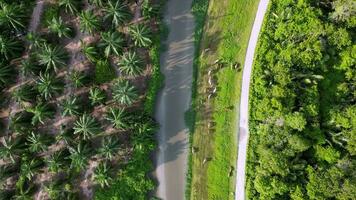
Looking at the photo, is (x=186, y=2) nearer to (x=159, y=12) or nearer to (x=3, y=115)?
(x=159, y=12)

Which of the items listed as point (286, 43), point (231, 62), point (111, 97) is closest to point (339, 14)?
point (286, 43)

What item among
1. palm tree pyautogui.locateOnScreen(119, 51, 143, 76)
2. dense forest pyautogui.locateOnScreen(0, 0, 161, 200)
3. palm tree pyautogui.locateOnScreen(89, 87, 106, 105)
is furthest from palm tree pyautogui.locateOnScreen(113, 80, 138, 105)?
palm tree pyautogui.locateOnScreen(89, 87, 106, 105)

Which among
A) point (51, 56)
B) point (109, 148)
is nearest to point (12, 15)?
point (51, 56)

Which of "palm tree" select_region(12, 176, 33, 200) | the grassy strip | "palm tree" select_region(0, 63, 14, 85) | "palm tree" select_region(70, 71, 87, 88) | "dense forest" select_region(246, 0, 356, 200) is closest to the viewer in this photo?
"dense forest" select_region(246, 0, 356, 200)

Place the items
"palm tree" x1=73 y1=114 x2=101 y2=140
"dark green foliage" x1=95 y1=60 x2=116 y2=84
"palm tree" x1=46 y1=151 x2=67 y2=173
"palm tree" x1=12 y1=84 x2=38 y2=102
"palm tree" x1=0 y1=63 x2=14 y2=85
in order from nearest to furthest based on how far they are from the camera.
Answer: "palm tree" x1=73 y1=114 x2=101 y2=140
"palm tree" x1=46 y1=151 x2=67 y2=173
"palm tree" x1=12 y1=84 x2=38 y2=102
"palm tree" x1=0 y1=63 x2=14 y2=85
"dark green foliage" x1=95 y1=60 x2=116 y2=84

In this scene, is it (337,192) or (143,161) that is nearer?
(337,192)

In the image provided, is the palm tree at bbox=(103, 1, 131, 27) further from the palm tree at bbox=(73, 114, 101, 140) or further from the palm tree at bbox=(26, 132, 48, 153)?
the palm tree at bbox=(26, 132, 48, 153)

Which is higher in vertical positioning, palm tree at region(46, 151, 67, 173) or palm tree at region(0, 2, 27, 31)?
palm tree at region(0, 2, 27, 31)

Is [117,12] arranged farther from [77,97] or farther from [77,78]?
[77,97]
